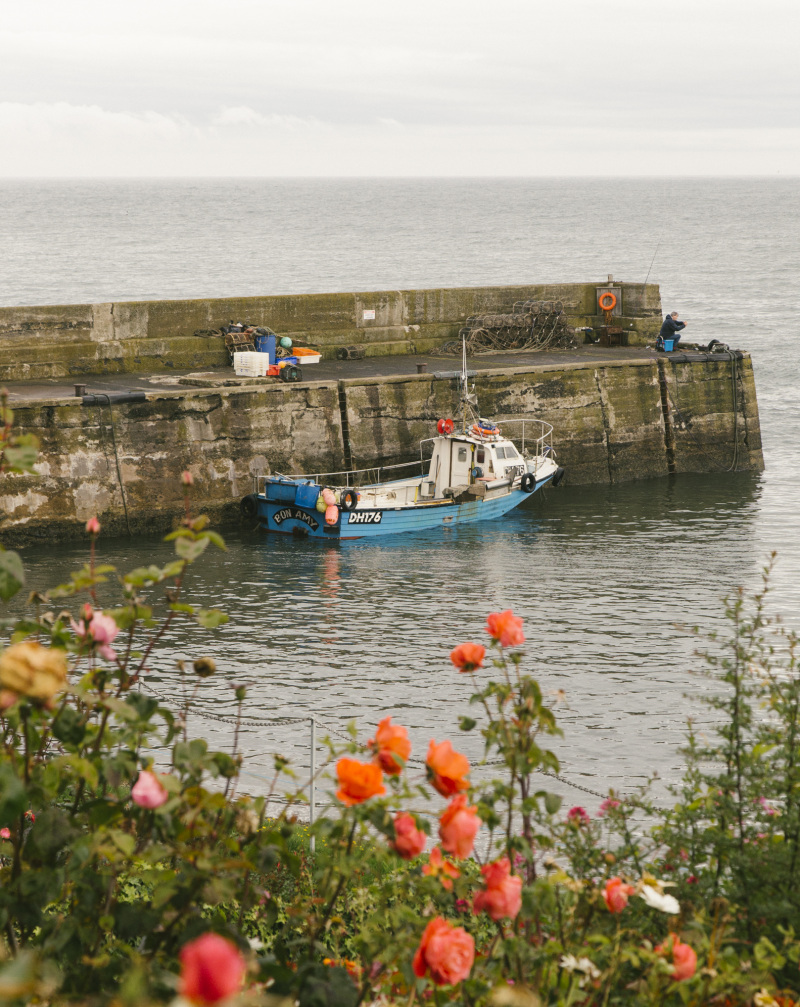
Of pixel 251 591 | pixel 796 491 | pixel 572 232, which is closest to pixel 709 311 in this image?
pixel 796 491

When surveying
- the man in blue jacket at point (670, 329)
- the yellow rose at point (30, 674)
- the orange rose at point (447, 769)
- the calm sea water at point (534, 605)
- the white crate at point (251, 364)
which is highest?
the man in blue jacket at point (670, 329)

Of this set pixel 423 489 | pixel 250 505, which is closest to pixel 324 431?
pixel 423 489

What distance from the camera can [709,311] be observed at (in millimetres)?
74875

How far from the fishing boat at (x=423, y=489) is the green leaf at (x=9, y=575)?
858 inches

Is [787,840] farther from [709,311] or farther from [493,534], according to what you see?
[709,311]

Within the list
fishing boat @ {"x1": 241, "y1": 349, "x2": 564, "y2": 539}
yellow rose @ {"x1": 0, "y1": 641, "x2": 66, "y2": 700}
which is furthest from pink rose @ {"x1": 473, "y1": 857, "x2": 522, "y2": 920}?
fishing boat @ {"x1": 241, "y1": 349, "x2": 564, "y2": 539}

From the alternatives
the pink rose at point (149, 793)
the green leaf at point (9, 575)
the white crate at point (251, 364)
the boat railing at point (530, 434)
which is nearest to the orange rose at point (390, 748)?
the pink rose at point (149, 793)

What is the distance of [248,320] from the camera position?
1235 inches

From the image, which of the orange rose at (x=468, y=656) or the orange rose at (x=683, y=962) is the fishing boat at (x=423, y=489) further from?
the orange rose at (x=683, y=962)

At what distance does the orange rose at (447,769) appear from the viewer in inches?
126

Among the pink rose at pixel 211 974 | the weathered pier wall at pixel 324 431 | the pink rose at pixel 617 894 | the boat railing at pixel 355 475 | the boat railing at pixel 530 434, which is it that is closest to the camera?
the pink rose at pixel 211 974

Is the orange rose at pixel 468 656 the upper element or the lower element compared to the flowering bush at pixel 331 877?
upper

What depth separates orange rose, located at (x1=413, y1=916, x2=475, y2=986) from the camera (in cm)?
296

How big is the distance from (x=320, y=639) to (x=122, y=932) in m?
16.3
